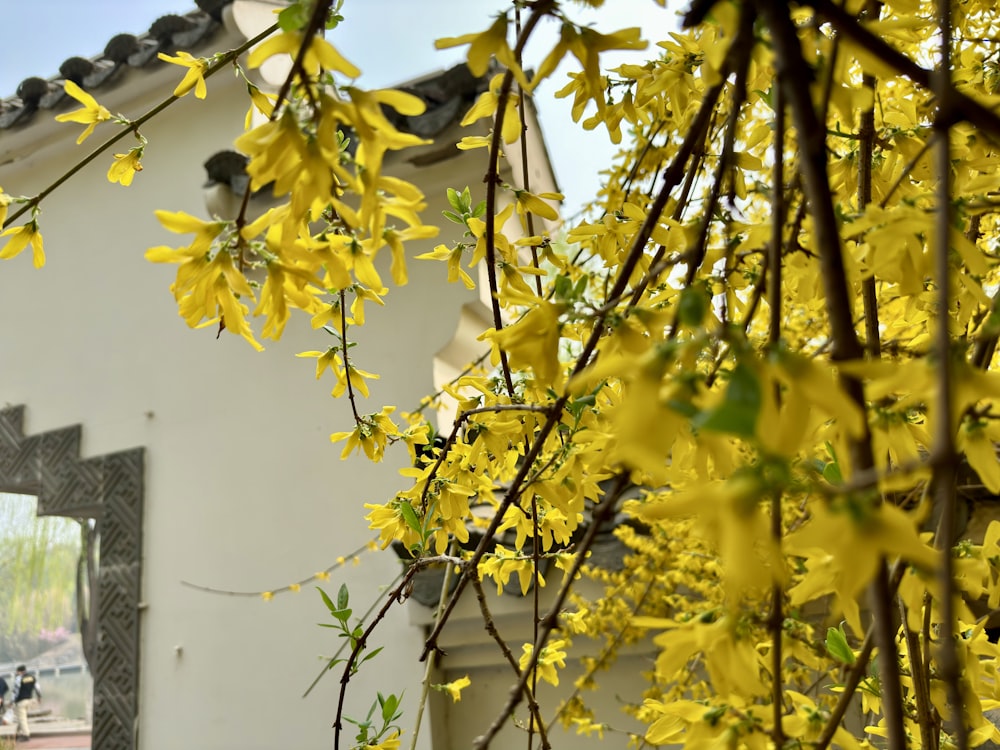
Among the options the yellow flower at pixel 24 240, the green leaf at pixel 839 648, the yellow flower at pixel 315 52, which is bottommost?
the green leaf at pixel 839 648

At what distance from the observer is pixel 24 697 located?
3.67 metres

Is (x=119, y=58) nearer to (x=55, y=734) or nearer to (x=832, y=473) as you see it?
(x=832, y=473)

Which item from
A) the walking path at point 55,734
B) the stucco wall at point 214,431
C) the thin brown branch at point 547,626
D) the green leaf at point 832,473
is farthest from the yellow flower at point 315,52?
the walking path at point 55,734

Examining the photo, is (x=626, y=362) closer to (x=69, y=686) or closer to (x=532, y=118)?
(x=532, y=118)

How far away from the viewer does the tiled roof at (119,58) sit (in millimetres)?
2279

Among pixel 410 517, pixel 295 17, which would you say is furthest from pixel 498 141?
pixel 410 517

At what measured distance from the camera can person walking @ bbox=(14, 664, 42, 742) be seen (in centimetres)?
359

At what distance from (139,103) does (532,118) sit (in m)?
1.41

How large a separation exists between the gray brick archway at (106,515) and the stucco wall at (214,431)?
1.5 inches

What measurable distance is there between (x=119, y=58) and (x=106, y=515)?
1426 millimetres

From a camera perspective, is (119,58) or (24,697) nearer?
(119,58)

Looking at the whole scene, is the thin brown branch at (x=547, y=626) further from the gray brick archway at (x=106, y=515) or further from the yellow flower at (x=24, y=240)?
the gray brick archway at (x=106, y=515)

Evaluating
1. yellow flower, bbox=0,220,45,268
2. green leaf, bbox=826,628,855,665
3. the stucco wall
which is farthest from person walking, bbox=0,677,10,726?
green leaf, bbox=826,628,855,665

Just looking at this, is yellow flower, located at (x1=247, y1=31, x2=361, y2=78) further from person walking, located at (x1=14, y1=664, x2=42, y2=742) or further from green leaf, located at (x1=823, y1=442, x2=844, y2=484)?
person walking, located at (x1=14, y1=664, x2=42, y2=742)
